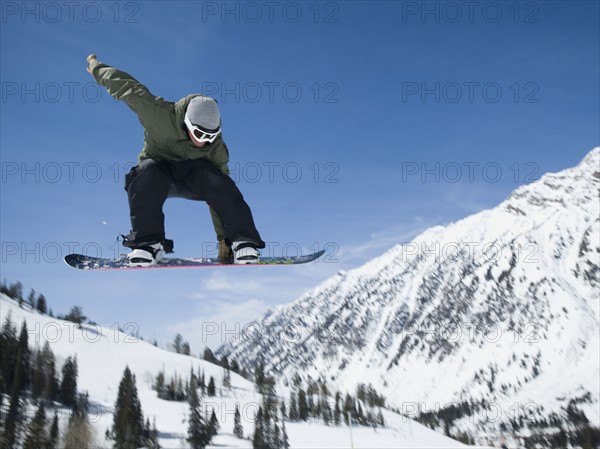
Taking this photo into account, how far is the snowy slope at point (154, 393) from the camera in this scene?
104312mm

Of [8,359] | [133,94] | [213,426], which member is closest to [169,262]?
[133,94]

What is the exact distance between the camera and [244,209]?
8852 millimetres

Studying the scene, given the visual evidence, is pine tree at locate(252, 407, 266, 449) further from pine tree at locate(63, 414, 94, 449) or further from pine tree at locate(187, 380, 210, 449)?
pine tree at locate(63, 414, 94, 449)

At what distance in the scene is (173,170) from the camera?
28.4 feet

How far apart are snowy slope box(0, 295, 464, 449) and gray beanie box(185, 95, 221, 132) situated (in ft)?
300

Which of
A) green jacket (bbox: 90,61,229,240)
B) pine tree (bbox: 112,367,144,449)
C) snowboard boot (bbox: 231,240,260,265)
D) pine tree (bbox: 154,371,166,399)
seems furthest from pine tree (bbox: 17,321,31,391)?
green jacket (bbox: 90,61,229,240)

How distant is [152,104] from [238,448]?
9834 centimetres

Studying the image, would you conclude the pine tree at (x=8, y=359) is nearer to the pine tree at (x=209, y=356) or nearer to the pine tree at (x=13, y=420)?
the pine tree at (x=13, y=420)

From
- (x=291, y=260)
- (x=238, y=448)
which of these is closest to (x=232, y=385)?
(x=238, y=448)

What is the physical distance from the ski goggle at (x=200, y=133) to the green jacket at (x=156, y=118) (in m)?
0.28

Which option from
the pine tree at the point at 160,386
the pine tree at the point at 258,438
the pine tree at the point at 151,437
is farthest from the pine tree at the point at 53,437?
the pine tree at the point at 160,386

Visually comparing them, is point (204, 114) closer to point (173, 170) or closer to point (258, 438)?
point (173, 170)

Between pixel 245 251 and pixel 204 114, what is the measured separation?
247 centimetres

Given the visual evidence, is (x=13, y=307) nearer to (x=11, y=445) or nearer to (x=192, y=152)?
(x=11, y=445)
